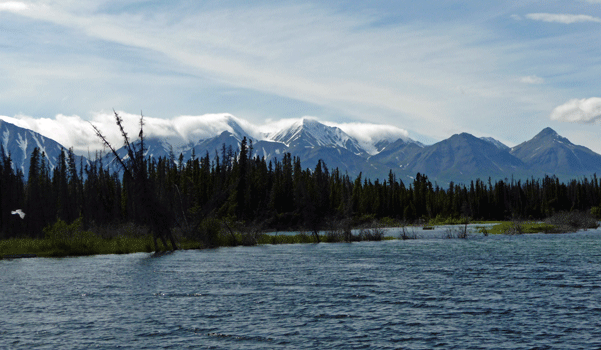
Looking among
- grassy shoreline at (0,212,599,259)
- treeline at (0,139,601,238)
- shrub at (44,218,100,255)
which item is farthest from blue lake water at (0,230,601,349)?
treeline at (0,139,601,238)

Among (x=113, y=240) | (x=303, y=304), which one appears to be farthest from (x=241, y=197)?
(x=303, y=304)

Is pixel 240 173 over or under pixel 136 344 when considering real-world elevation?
over

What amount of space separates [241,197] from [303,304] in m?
94.8

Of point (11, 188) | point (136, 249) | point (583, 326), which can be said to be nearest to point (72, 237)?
point (136, 249)

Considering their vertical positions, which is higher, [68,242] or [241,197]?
[241,197]

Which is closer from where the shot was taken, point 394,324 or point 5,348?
point 5,348

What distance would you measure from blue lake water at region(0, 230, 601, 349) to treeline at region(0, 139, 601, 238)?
66.5 feet

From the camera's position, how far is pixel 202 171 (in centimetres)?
12250

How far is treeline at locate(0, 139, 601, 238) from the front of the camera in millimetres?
74750

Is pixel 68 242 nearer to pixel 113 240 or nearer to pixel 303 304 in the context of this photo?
pixel 113 240

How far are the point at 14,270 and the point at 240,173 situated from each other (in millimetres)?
84662

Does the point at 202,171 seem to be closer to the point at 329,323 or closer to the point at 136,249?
the point at 136,249

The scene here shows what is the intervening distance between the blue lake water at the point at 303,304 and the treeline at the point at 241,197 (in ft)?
66.5

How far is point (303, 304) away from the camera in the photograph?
2559 centimetres
